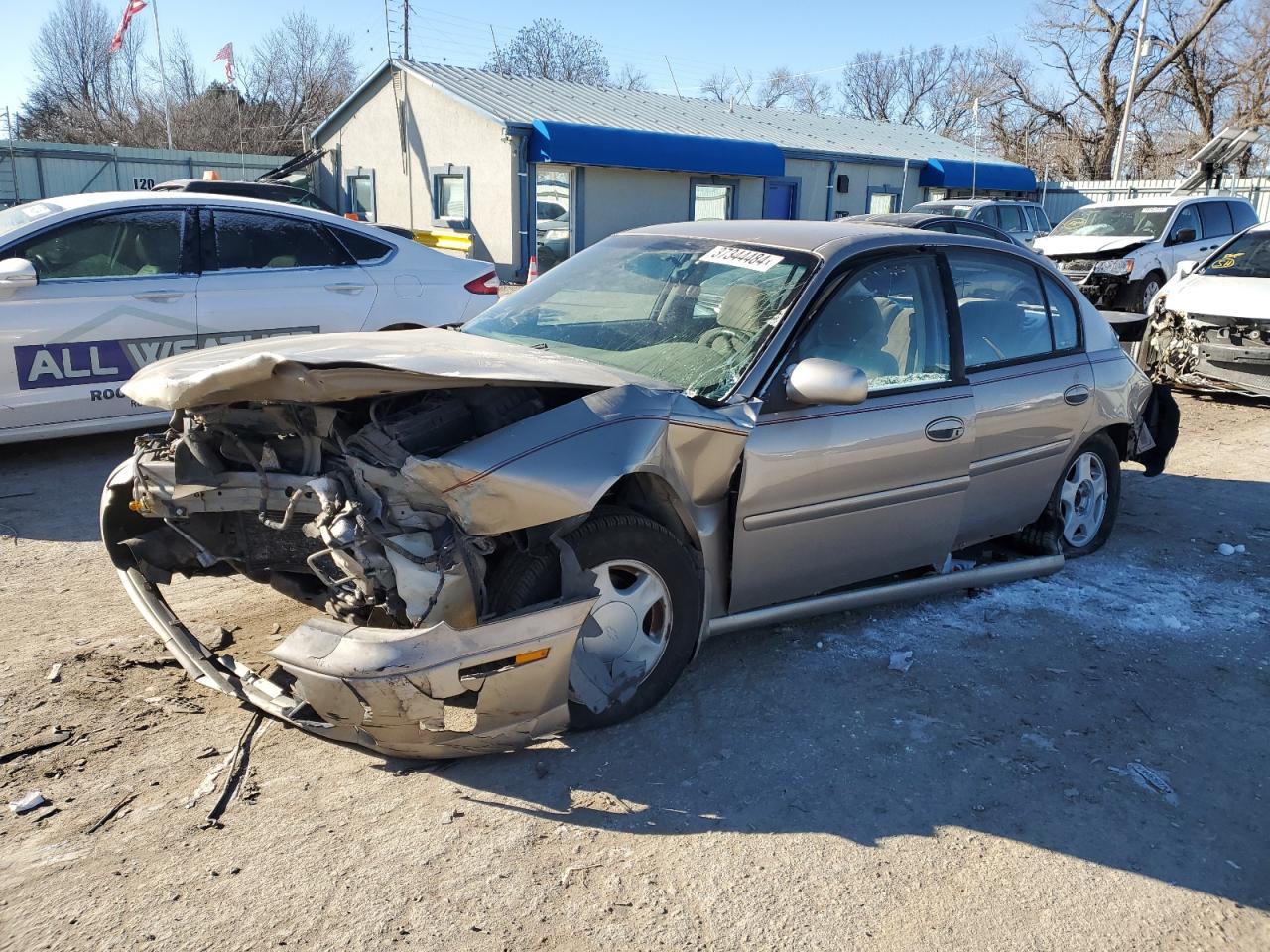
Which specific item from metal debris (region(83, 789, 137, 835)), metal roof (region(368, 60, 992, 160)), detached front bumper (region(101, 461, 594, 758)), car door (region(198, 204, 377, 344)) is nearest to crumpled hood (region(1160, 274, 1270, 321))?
car door (region(198, 204, 377, 344))

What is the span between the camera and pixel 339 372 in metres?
2.89

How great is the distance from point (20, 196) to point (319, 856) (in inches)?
1076

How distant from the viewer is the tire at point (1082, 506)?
515 centimetres

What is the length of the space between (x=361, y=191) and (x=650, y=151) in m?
8.42

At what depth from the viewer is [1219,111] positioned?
→ 4162cm

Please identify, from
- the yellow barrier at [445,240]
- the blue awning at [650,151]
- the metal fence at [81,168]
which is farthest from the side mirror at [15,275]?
the metal fence at [81,168]

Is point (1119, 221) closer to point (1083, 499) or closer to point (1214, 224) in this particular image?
point (1214, 224)

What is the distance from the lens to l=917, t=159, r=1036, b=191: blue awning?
28.0m

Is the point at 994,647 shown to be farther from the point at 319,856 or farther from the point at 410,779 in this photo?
the point at 319,856

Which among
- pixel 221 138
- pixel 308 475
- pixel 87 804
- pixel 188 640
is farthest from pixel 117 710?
pixel 221 138

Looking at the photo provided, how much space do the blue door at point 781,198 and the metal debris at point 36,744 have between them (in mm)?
23306

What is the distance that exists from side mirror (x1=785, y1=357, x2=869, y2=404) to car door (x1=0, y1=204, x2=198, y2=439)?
15.1ft

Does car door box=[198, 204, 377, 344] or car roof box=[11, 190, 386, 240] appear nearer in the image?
car roof box=[11, 190, 386, 240]

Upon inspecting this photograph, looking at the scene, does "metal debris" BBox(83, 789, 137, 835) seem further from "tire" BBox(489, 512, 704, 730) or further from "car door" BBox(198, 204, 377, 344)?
"car door" BBox(198, 204, 377, 344)
